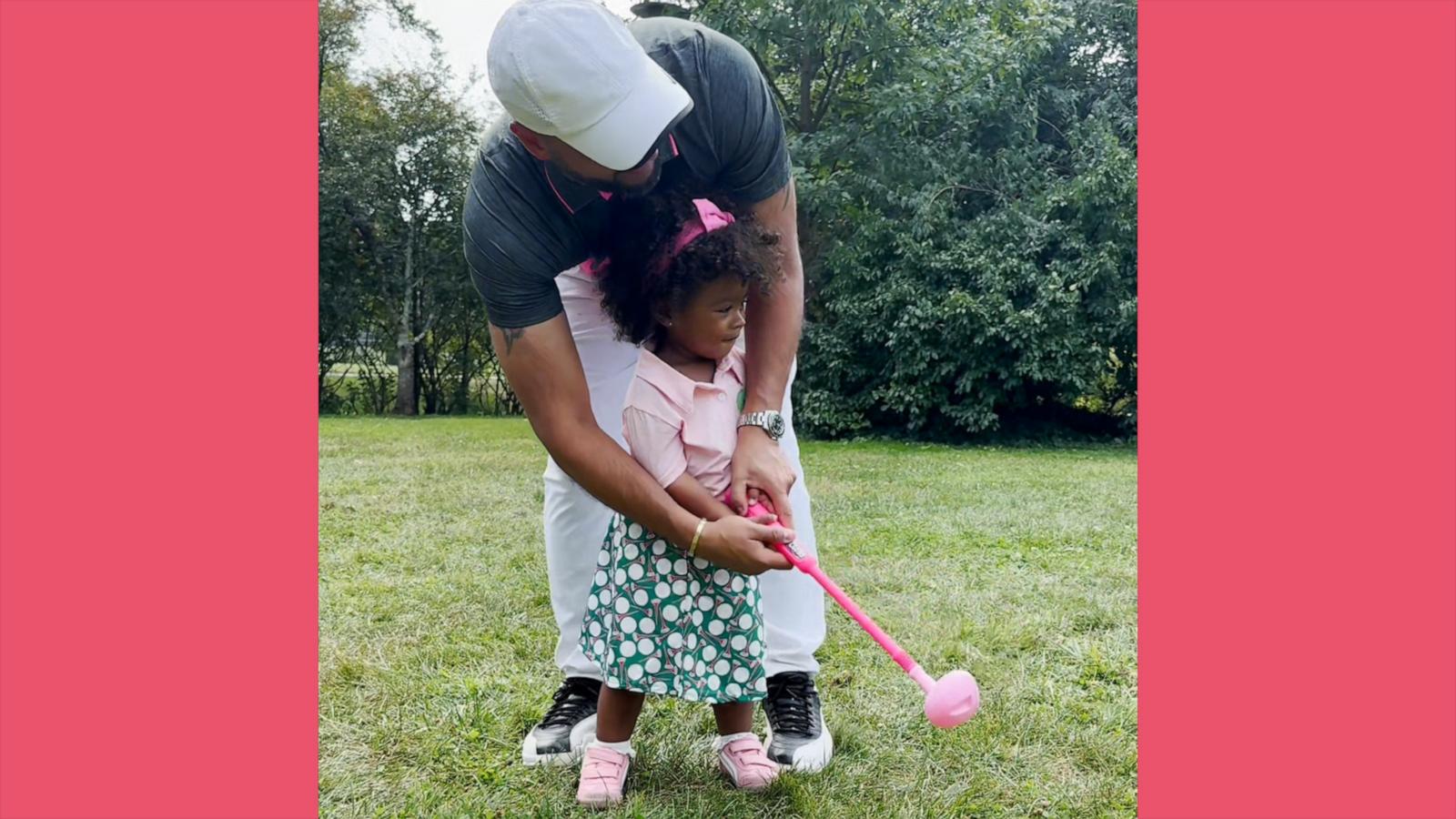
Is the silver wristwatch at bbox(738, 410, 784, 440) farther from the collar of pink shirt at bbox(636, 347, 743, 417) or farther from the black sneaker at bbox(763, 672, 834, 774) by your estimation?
the black sneaker at bbox(763, 672, 834, 774)

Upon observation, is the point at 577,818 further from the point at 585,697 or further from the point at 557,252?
the point at 557,252

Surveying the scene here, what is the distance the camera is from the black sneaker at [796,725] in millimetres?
1958

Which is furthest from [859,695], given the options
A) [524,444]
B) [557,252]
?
[524,444]

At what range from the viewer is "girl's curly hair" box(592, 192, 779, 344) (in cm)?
173

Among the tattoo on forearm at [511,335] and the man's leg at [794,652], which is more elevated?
the tattoo on forearm at [511,335]

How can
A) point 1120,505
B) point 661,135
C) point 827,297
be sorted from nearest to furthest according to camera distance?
point 661,135 < point 1120,505 < point 827,297

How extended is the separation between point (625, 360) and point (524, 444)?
6402 mm

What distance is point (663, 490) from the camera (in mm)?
1737

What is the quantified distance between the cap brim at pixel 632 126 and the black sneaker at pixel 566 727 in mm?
1059

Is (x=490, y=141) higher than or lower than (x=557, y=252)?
higher

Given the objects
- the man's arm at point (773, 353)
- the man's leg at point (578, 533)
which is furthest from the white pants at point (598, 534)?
the man's arm at point (773, 353)

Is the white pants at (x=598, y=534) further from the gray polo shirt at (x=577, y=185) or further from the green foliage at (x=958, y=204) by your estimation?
the green foliage at (x=958, y=204)

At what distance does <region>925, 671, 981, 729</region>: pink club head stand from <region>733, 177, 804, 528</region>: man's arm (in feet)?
1.17

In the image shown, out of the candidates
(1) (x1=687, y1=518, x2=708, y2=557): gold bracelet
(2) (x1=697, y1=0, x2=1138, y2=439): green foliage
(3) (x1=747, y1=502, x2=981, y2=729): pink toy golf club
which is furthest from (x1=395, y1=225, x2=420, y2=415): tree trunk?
(3) (x1=747, y1=502, x2=981, y2=729): pink toy golf club
